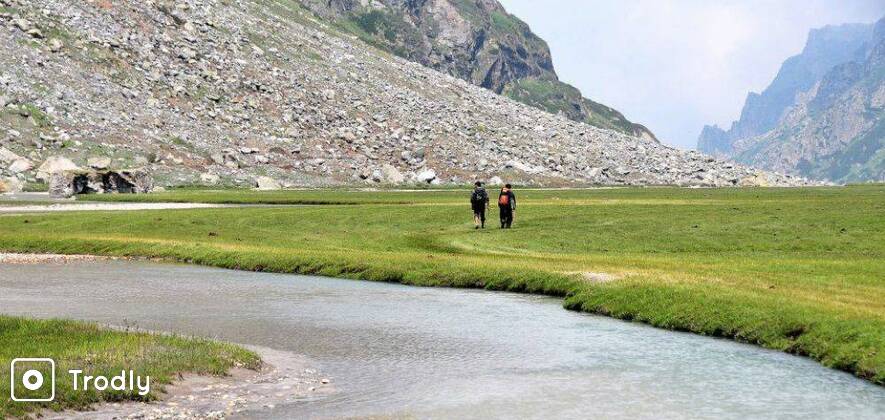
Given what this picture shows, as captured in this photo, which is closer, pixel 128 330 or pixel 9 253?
pixel 128 330

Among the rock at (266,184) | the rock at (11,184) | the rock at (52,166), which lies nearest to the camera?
the rock at (11,184)

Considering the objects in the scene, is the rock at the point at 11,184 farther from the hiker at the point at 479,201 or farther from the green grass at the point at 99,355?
the green grass at the point at 99,355

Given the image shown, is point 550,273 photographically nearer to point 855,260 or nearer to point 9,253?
point 855,260

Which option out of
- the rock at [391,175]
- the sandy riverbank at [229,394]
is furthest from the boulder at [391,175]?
the sandy riverbank at [229,394]

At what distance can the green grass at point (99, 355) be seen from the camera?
20.2 metres

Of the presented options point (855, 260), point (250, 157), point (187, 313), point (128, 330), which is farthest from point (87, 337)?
point (250, 157)

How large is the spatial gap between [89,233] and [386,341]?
4806 cm

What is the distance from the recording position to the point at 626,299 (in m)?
35.2

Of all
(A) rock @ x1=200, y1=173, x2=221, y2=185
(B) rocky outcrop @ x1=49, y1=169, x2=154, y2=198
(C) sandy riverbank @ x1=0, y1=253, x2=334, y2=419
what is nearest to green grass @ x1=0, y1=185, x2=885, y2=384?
(C) sandy riverbank @ x1=0, y1=253, x2=334, y2=419
